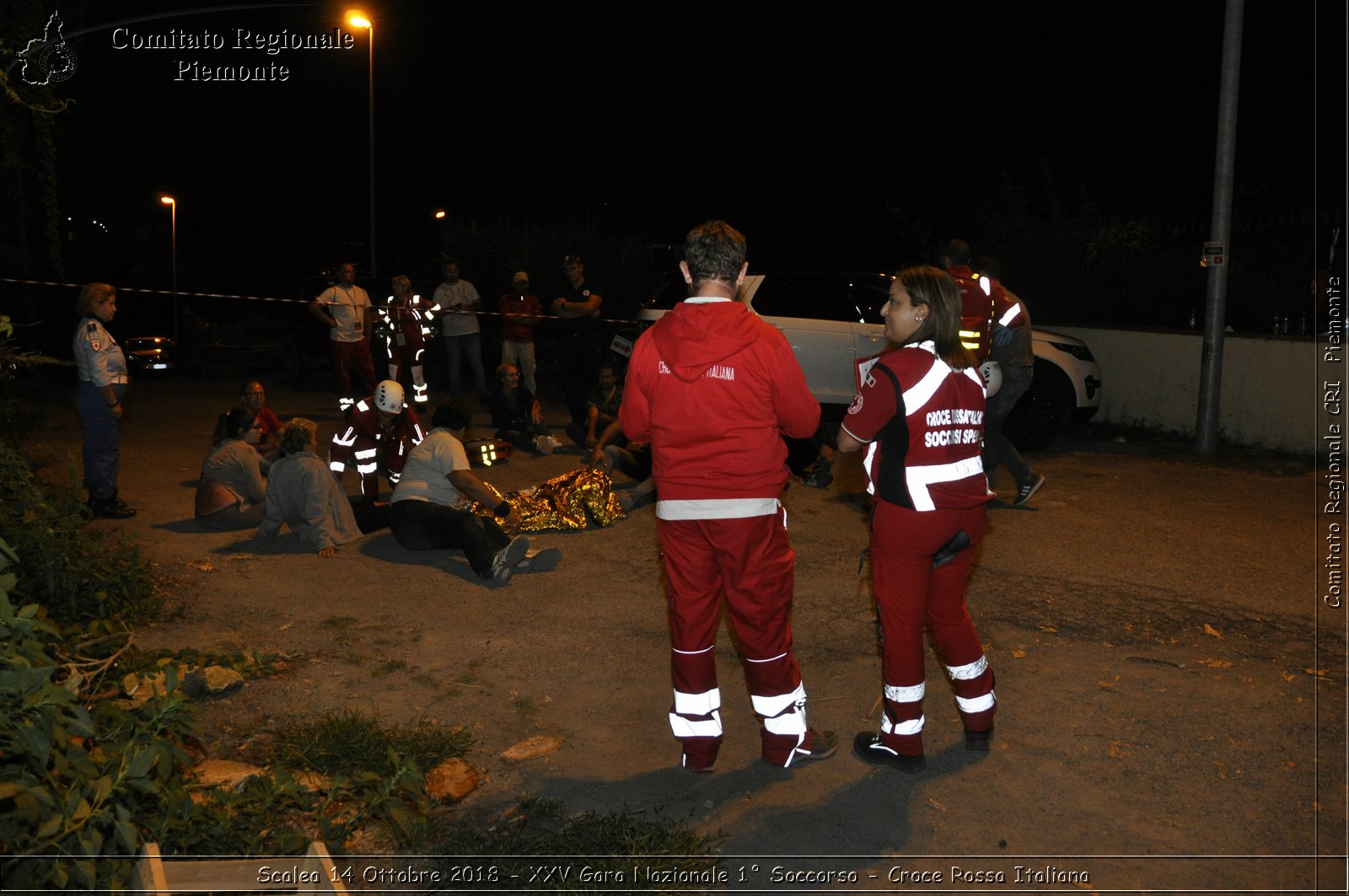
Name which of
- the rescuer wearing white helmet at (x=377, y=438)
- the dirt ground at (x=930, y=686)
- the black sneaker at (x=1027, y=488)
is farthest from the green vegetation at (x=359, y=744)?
the black sneaker at (x=1027, y=488)

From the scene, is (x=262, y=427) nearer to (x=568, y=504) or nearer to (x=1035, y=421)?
(x=568, y=504)

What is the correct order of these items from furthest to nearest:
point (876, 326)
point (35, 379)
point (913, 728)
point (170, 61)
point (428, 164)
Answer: point (428, 164) → point (170, 61) → point (35, 379) → point (876, 326) → point (913, 728)

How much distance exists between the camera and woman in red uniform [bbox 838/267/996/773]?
15.3ft

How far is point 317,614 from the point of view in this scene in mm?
6941

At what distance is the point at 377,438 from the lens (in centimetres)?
926

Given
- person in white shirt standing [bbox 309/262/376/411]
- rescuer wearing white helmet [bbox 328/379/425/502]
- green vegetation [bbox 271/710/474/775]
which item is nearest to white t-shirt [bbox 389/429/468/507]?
rescuer wearing white helmet [bbox 328/379/425/502]

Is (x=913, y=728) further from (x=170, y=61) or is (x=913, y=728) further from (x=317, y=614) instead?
(x=170, y=61)

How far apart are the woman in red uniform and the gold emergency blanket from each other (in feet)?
14.4

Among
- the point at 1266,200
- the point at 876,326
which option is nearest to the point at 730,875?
the point at 876,326

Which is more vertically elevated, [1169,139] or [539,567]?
[1169,139]

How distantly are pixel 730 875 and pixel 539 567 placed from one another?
4.03 m

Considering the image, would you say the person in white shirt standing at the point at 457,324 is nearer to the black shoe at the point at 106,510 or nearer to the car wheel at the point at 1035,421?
the black shoe at the point at 106,510

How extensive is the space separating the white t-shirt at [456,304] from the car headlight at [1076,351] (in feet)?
23.7

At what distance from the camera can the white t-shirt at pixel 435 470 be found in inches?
314
